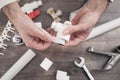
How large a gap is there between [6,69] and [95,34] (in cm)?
36

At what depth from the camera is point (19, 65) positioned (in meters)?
0.83

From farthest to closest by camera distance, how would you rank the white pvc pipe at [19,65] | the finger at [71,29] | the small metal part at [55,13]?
the small metal part at [55,13] < the white pvc pipe at [19,65] < the finger at [71,29]

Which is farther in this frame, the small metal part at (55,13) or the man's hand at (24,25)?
the small metal part at (55,13)

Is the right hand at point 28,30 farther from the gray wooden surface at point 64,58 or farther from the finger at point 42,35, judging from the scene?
the gray wooden surface at point 64,58

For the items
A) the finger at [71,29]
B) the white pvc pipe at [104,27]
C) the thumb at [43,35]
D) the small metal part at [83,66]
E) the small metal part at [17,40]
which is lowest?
the small metal part at [83,66]

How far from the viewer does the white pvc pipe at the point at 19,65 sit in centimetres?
82

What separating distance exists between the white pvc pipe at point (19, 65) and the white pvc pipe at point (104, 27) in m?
0.24

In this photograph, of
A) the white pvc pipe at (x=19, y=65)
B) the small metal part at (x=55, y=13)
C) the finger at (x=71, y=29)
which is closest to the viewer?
the finger at (x=71, y=29)

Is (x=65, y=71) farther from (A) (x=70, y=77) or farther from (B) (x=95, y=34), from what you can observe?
(B) (x=95, y=34)

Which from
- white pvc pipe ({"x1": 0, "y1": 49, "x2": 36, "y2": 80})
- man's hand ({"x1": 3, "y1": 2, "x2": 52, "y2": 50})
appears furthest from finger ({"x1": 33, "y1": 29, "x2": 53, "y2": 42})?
white pvc pipe ({"x1": 0, "y1": 49, "x2": 36, "y2": 80})

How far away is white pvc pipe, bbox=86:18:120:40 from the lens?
0.91 meters

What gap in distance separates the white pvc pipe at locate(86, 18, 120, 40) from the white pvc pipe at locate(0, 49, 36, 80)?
24 cm

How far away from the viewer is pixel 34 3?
96 cm

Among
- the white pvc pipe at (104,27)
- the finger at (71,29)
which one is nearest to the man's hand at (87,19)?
the finger at (71,29)
